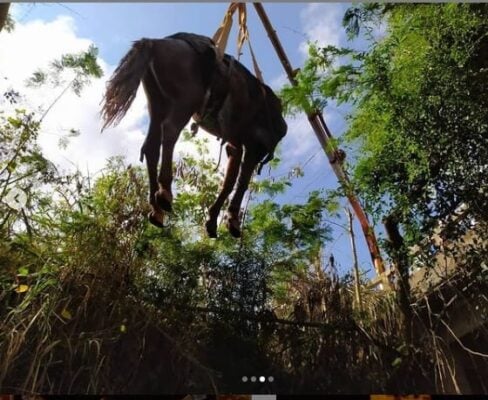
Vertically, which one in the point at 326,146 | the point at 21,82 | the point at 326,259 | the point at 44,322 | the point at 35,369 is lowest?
the point at 35,369

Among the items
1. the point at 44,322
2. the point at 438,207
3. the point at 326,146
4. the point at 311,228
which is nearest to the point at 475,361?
the point at 438,207

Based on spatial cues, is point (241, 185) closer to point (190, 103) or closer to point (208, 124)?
point (208, 124)

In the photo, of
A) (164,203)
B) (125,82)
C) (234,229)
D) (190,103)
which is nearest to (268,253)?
(234,229)

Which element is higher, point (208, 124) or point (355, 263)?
point (208, 124)

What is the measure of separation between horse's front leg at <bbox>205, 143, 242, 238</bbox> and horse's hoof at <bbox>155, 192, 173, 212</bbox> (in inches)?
6.3

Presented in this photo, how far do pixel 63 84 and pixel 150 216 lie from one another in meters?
0.66

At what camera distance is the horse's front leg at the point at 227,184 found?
2.48 meters

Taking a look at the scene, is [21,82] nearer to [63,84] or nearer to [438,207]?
[63,84]

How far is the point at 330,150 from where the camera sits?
2.58m

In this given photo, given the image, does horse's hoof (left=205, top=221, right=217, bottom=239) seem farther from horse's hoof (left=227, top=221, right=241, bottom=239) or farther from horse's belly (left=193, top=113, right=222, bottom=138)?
horse's belly (left=193, top=113, right=222, bottom=138)

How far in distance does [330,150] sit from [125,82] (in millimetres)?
867

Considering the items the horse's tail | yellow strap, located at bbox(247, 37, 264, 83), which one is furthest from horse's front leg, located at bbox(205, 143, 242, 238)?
the horse's tail

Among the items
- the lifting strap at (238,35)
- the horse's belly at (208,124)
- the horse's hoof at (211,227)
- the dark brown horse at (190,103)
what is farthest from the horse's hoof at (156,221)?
the lifting strap at (238,35)

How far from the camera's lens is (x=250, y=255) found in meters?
2.43
